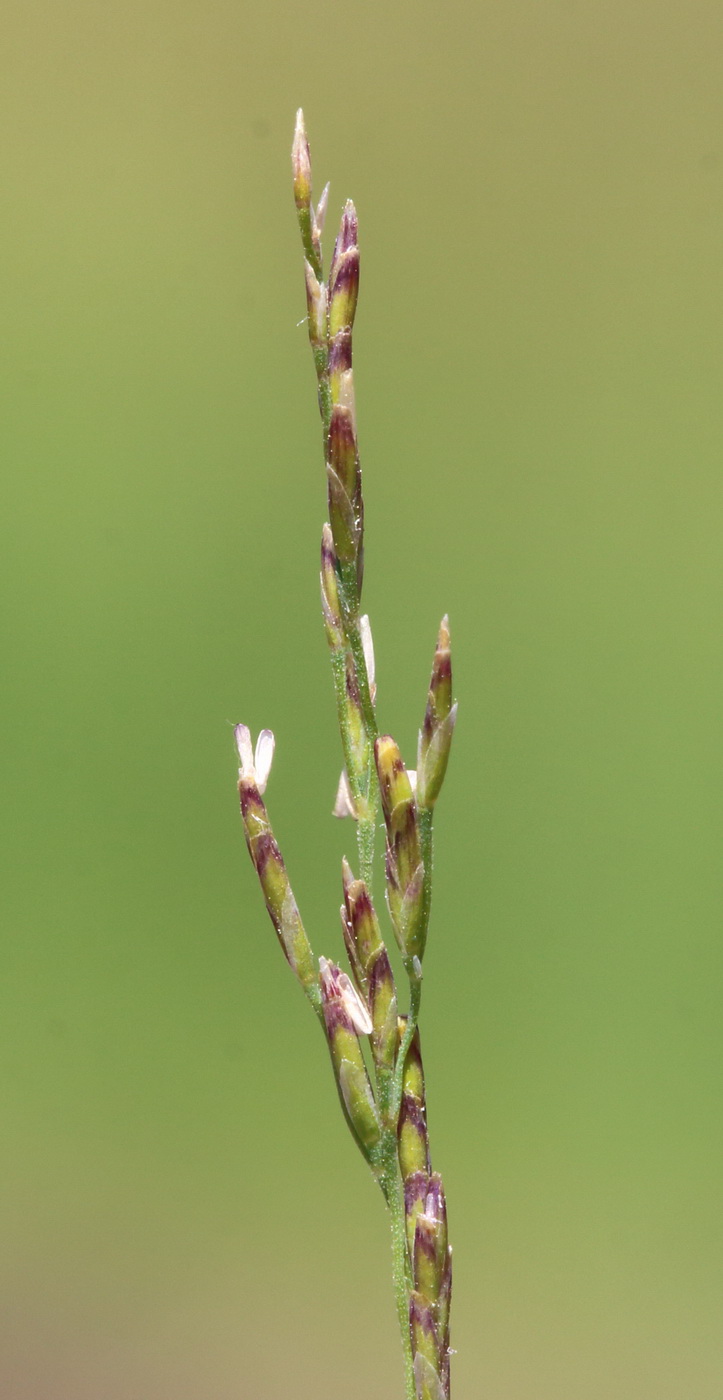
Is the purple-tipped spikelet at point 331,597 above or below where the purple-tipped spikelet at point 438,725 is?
above

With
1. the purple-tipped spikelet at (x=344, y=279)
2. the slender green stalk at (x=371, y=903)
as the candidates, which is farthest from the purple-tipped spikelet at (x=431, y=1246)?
the purple-tipped spikelet at (x=344, y=279)

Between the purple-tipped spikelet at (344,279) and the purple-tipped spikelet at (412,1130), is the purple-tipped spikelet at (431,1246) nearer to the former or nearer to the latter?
the purple-tipped spikelet at (412,1130)

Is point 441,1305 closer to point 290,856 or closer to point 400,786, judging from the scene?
point 400,786

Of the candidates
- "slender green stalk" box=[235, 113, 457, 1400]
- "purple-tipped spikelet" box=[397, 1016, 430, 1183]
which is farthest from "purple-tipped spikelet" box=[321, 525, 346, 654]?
"purple-tipped spikelet" box=[397, 1016, 430, 1183]

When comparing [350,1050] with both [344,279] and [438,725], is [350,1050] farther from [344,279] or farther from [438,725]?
[344,279]

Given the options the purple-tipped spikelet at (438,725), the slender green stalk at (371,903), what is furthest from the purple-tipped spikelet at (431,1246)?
the purple-tipped spikelet at (438,725)

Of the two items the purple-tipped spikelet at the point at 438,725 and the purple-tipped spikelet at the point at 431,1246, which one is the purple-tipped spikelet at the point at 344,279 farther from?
the purple-tipped spikelet at the point at 431,1246

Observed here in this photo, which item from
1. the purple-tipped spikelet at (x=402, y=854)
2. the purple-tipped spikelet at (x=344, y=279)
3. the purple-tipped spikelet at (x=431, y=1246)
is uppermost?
the purple-tipped spikelet at (x=344, y=279)
